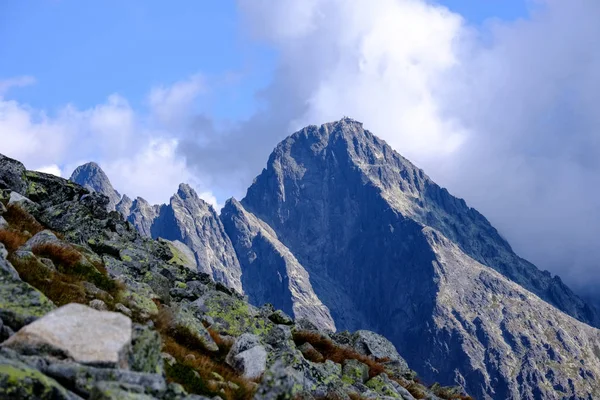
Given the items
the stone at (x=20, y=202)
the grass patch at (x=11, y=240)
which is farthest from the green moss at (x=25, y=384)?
the stone at (x=20, y=202)

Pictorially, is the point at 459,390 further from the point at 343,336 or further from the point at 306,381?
the point at 306,381

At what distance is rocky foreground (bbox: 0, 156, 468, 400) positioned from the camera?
782cm

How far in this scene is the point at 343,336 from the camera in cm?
3484

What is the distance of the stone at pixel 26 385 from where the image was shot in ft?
21.5

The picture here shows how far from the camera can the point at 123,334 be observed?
880 centimetres

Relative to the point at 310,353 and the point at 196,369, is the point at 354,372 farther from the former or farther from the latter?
the point at 196,369

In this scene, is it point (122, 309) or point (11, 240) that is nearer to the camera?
point (122, 309)

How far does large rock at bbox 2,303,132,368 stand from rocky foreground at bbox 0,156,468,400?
0.06 feet

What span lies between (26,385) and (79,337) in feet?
6.02

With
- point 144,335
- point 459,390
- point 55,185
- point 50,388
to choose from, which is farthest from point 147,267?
point 459,390

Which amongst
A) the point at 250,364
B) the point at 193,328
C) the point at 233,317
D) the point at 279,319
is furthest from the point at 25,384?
the point at 279,319

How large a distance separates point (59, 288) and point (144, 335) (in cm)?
594

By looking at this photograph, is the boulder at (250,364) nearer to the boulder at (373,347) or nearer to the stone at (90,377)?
the stone at (90,377)

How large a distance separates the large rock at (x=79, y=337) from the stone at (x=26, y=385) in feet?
3.51
